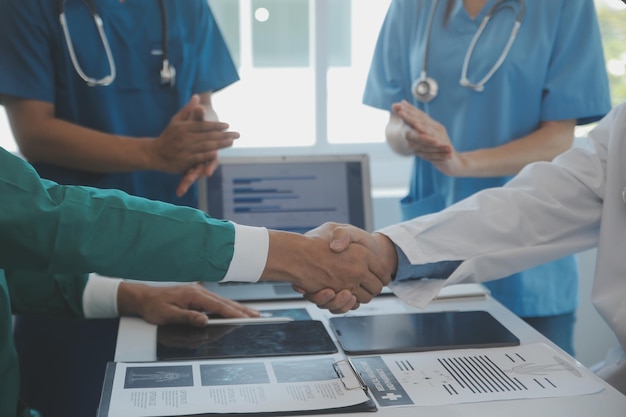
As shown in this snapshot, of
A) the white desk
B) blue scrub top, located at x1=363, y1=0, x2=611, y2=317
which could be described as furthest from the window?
the white desk

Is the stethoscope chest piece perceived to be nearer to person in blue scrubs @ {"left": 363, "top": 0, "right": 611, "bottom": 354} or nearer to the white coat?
person in blue scrubs @ {"left": 363, "top": 0, "right": 611, "bottom": 354}

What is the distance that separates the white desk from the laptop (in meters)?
0.30

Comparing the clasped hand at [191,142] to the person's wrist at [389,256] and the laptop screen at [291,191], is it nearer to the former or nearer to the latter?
the laptop screen at [291,191]

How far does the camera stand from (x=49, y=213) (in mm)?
1106

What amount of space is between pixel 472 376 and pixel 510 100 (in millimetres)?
921

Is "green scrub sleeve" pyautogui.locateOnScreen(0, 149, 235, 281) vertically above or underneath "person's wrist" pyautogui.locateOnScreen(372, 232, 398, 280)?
above

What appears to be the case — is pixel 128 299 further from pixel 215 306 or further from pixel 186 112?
pixel 186 112

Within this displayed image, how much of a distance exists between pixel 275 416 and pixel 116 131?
101 centimetres

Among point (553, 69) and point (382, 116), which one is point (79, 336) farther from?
point (382, 116)

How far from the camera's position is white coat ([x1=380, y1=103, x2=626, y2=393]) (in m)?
1.45

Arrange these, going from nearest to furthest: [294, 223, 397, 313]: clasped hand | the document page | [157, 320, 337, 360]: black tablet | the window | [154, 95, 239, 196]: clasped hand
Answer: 1. the document page
2. [157, 320, 337, 360]: black tablet
3. [294, 223, 397, 313]: clasped hand
4. [154, 95, 239, 196]: clasped hand
5. the window

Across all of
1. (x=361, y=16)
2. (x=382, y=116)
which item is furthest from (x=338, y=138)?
(x=361, y=16)

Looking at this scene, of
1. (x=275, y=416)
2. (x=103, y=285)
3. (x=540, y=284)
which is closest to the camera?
(x=275, y=416)

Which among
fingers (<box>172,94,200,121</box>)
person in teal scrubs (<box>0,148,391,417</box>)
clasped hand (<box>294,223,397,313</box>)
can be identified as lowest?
clasped hand (<box>294,223,397,313</box>)
